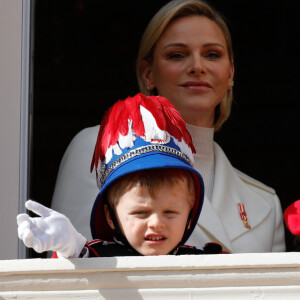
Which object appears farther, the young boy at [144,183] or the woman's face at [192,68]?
the woman's face at [192,68]

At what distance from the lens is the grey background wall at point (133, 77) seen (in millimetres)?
3238

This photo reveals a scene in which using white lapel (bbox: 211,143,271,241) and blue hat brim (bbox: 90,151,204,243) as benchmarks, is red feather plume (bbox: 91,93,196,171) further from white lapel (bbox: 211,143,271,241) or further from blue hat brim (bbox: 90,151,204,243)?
white lapel (bbox: 211,143,271,241)

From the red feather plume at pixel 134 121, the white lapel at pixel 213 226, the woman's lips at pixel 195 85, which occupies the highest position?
the woman's lips at pixel 195 85

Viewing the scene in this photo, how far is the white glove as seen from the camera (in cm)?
140

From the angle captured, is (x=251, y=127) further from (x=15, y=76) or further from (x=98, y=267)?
(x=98, y=267)

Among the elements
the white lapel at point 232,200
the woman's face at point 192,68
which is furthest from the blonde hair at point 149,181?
the woman's face at point 192,68

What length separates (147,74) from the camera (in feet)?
8.39

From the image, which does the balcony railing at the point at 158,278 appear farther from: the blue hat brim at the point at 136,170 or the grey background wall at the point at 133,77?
the grey background wall at the point at 133,77

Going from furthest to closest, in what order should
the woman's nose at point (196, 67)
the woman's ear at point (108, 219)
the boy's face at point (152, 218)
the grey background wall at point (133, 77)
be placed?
the grey background wall at point (133, 77)
the woman's nose at point (196, 67)
the woman's ear at point (108, 219)
the boy's face at point (152, 218)

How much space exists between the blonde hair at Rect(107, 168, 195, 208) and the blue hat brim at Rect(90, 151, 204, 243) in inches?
0.7

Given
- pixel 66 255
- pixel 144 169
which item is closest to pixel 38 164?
pixel 144 169

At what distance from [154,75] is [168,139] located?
2.33 ft

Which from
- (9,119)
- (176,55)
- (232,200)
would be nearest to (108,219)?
(9,119)

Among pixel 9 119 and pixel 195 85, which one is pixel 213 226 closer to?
pixel 195 85
